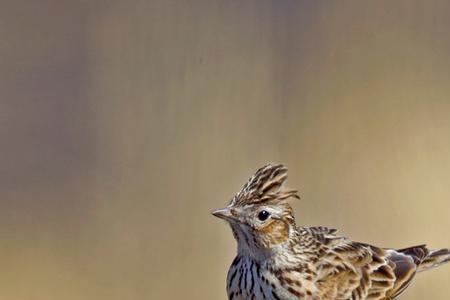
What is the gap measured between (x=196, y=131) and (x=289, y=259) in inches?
85.6

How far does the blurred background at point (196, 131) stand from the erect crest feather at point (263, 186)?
2075 millimetres

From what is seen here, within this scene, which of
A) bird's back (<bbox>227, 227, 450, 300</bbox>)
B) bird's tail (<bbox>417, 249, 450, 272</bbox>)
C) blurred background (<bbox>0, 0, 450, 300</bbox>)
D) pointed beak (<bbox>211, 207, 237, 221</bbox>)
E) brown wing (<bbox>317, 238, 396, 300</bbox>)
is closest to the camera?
pointed beak (<bbox>211, 207, 237, 221</bbox>)

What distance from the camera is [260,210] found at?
5.92m

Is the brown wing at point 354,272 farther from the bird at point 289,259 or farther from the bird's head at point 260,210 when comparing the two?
the bird's head at point 260,210

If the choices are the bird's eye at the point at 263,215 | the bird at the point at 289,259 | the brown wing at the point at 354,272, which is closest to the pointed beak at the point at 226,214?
the bird at the point at 289,259

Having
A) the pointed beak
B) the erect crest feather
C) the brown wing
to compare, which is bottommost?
the brown wing

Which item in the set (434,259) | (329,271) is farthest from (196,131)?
(329,271)

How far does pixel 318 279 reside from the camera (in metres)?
6.15

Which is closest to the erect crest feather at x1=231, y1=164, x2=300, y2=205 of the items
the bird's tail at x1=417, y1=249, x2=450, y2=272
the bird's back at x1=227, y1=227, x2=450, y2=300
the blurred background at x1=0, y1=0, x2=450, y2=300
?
the bird's back at x1=227, y1=227, x2=450, y2=300

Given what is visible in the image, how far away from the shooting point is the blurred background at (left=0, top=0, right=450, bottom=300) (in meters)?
8.12

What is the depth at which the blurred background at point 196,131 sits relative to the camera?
8117 mm

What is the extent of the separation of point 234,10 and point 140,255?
4.44 feet

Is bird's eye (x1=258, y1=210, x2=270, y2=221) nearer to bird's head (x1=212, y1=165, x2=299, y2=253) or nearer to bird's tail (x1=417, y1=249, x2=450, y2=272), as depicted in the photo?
bird's head (x1=212, y1=165, x2=299, y2=253)

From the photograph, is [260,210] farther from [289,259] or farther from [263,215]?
[289,259]
